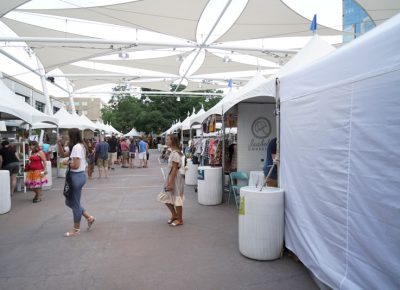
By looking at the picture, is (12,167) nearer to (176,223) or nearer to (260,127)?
(176,223)

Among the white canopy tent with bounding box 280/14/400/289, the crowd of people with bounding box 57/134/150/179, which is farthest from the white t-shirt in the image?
the crowd of people with bounding box 57/134/150/179

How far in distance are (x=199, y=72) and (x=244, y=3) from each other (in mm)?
12945

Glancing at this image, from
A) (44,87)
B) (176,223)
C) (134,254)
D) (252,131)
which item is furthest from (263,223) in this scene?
(44,87)

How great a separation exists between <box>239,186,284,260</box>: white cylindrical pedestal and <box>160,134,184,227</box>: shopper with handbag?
1.78 metres

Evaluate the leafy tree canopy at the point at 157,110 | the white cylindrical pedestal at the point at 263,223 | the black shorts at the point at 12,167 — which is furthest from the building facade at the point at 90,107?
the white cylindrical pedestal at the point at 263,223

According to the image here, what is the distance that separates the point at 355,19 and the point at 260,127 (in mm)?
10596

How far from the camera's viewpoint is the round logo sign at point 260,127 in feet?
27.7

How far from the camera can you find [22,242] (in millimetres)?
5207

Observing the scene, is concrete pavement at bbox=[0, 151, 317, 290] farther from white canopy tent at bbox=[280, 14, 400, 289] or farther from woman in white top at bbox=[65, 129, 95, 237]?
white canopy tent at bbox=[280, 14, 400, 289]

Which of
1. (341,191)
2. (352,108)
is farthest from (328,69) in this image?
(341,191)

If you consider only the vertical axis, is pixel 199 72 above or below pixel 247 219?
above

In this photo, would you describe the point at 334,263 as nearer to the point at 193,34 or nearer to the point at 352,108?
the point at 352,108

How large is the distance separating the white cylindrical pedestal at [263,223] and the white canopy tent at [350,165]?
17 centimetres

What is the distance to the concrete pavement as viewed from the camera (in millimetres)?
3723
